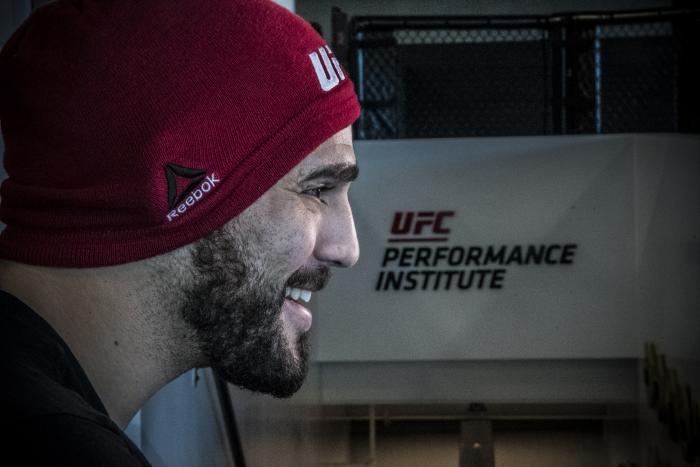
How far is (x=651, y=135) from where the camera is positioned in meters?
3.30

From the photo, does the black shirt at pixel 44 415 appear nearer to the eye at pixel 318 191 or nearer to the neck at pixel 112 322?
the neck at pixel 112 322

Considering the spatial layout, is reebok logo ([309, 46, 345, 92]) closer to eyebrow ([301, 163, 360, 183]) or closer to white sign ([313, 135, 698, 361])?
eyebrow ([301, 163, 360, 183])

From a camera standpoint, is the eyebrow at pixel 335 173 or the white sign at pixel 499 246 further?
the white sign at pixel 499 246

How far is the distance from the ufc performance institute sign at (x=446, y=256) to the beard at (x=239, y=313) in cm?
259

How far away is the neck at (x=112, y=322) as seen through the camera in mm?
761

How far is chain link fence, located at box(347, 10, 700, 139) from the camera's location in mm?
2906

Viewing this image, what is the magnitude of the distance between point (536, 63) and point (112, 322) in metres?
2.40

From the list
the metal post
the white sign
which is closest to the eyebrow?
the white sign

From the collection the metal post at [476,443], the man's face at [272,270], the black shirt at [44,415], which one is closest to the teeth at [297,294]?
the man's face at [272,270]

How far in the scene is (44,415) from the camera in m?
0.53

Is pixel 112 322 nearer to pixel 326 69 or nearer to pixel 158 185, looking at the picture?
pixel 158 185

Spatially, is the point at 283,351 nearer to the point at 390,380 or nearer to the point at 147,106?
the point at 147,106

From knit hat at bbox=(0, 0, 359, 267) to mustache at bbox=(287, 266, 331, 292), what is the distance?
0.10 metres

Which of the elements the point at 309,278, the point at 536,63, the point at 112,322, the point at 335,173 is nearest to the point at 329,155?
the point at 335,173
